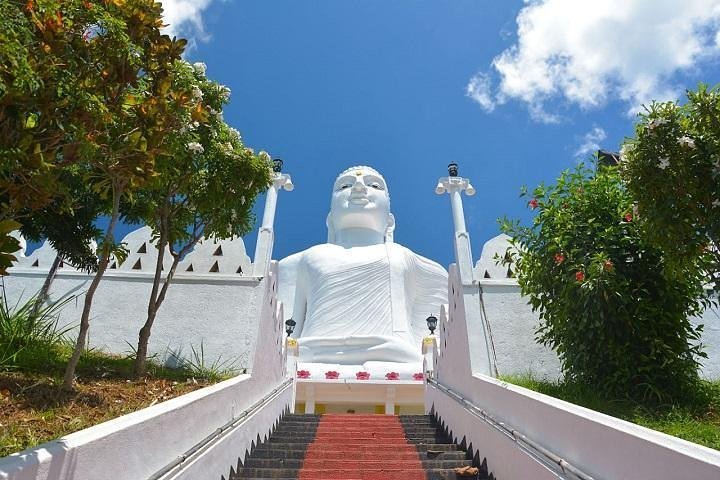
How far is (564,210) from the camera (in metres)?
5.61

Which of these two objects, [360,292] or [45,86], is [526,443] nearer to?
[45,86]

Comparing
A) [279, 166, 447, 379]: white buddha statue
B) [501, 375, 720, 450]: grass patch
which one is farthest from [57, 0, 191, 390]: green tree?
[279, 166, 447, 379]: white buddha statue

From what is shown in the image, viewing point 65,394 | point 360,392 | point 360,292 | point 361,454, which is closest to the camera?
point 65,394

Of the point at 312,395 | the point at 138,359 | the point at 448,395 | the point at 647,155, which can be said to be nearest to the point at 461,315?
the point at 448,395

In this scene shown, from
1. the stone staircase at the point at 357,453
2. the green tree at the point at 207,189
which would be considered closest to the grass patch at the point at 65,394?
the green tree at the point at 207,189

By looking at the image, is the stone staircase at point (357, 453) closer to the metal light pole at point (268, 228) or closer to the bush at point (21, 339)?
the bush at point (21, 339)

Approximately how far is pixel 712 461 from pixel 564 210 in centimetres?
431

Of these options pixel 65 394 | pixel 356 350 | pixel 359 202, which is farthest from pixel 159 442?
pixel 359 202

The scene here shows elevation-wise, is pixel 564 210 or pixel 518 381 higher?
pixel 564 210

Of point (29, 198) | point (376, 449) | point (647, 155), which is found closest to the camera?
point (29, 198)

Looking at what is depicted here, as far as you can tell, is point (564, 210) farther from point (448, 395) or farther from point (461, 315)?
point (448, 395)

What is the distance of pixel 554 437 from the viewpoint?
2.78m

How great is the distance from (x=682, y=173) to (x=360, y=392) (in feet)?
23.0

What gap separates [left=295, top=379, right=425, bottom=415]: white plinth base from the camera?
963cm
